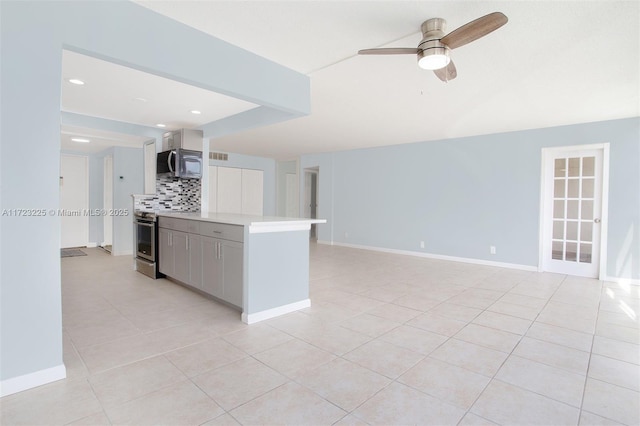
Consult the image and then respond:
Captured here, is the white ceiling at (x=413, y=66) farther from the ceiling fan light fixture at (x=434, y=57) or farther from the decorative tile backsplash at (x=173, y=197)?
the decorative tile backsplash at (x=173, y=197)

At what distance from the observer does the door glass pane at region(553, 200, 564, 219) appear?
5.13 meters

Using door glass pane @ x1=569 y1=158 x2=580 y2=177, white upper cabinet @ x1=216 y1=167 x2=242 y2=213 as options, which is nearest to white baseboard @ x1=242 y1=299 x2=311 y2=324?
door glass pane @ x1=569 y1=158 x2=580 y2=177

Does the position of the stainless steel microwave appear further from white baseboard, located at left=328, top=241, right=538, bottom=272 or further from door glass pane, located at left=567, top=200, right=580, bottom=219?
door glass pane, located at left=567, top=200, right=580, bottom=219

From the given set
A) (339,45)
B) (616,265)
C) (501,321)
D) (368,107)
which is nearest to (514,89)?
(368,107)

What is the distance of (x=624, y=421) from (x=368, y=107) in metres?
3.65

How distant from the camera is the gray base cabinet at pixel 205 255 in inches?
124

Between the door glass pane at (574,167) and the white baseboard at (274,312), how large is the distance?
450 cm

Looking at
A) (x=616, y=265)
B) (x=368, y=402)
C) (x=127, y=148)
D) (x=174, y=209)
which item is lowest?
(x=368, y=402)

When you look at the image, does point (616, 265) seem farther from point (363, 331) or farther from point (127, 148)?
point (127, 148)

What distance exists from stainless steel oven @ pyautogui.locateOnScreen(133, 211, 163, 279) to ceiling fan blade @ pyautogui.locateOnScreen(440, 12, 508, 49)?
4071mm

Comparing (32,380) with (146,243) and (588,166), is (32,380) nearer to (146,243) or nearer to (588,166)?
(146,243)

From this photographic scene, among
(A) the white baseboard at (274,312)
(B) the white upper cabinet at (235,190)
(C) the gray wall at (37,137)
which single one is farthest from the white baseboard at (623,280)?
(B) the white upper cabinet at (235,190)

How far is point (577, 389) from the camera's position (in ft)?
6.47

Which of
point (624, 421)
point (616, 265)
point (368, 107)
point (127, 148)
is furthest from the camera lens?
point (127, 148)
